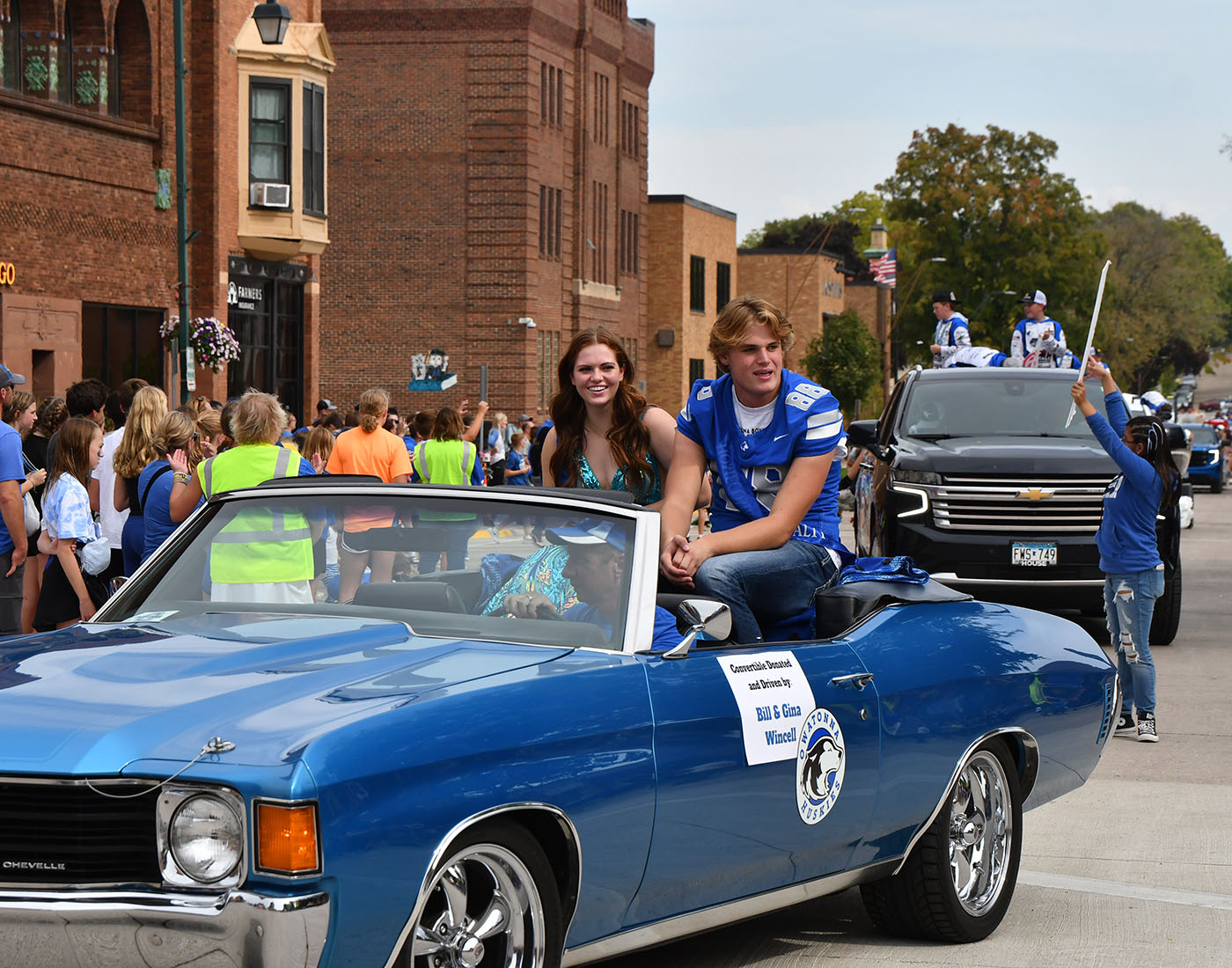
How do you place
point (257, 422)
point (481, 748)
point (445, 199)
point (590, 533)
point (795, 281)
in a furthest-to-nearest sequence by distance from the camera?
1. point (795, 281)
2. point (445, 199)
3. point (257, 422)
4. point (590, 533)
5. point (481, 748)

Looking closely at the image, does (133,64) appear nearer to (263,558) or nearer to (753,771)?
(263,558)

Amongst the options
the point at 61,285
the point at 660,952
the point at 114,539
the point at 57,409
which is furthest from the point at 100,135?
the point at 660,952

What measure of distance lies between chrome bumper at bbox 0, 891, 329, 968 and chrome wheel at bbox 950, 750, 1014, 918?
304cm

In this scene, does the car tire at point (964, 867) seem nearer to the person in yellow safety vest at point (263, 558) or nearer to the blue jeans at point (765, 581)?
the blue jeans at point (765, 581)

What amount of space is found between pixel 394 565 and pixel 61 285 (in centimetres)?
2497

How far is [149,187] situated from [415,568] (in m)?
27.4

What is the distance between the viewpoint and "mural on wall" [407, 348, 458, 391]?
5597 centimetres

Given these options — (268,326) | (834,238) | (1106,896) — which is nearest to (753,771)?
(1106,896)

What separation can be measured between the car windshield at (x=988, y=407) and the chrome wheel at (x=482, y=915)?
11.0 m

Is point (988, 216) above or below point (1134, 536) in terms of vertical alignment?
above

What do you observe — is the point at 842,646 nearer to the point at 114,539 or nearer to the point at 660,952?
the point at 660,952

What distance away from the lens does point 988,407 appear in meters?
15.2

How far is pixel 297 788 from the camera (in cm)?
386

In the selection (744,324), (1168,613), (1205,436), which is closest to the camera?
(744,324)
